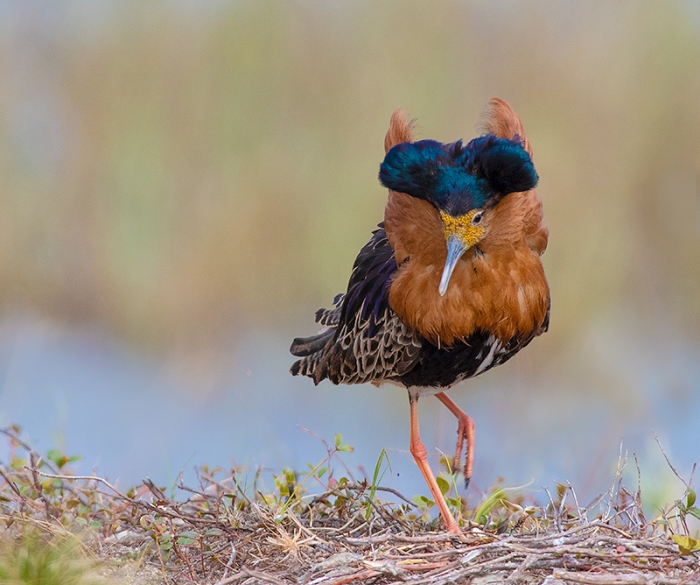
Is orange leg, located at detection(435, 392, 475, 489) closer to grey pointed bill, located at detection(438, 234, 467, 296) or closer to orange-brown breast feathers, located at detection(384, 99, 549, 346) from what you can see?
orange-brown breast feathers, located at detection(384, 99, 549, 346)

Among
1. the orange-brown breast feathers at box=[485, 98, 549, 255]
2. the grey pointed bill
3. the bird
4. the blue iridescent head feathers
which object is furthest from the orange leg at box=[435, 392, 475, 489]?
the blue iridescent head feathers

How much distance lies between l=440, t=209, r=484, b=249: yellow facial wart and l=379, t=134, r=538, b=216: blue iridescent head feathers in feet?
0.08

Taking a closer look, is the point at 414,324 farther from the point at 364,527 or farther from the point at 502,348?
the point at 364,527

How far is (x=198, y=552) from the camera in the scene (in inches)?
166

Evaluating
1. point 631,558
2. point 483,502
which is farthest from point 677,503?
point 483,502

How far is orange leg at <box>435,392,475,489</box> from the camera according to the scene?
5246mm

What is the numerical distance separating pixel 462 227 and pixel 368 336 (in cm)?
117

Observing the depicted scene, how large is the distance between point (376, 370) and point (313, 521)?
2.93 ft

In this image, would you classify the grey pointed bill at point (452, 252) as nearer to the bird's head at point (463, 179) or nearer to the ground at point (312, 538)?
the bird's head at point (463, 179)

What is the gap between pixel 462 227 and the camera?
3.94 m

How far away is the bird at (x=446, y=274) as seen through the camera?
397cm

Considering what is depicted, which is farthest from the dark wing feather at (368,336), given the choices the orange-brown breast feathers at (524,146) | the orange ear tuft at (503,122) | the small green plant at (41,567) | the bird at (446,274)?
the small green plant at (41,567)

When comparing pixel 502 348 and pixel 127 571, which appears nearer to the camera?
pixel 127 571

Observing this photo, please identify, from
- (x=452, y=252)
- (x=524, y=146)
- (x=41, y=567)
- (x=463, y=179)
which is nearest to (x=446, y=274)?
(x=452, y=252)
